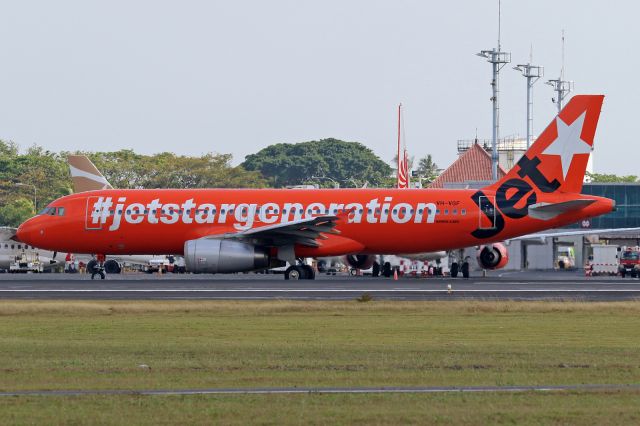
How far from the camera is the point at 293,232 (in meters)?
55.2

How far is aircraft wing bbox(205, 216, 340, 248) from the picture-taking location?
54375mm

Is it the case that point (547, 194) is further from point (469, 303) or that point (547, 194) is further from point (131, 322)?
point (131, 322)

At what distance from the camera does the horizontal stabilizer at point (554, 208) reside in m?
55.1

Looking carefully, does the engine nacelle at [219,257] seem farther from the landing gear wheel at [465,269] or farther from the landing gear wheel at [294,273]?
the landing gear wheel at [465,269]

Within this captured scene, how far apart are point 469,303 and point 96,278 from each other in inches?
1086

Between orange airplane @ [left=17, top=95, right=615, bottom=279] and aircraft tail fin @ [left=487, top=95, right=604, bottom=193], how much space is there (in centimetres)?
5

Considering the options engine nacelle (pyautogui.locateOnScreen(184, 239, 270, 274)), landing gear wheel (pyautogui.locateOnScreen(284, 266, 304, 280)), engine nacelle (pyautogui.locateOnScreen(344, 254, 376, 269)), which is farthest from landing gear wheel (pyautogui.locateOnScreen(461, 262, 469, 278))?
engine nacelle (pyautogui.locateOnScreen(184, 239, 270, 274))

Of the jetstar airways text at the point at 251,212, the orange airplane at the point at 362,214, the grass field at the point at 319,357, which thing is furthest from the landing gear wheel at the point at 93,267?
the grass field at the point at 319,357

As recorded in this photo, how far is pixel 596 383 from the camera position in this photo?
17422 millimetres

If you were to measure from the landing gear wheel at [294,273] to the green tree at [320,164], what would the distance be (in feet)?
373

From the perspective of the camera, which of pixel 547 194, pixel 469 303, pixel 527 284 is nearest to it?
pixel 469 303

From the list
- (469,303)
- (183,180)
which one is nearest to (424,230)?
(469,303)

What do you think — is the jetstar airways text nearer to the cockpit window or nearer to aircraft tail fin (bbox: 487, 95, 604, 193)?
the cockpit window

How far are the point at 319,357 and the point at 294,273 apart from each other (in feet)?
116
